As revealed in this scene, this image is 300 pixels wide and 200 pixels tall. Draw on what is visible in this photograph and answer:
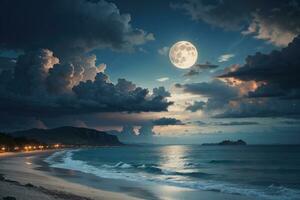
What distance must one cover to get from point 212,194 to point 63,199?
629 inches

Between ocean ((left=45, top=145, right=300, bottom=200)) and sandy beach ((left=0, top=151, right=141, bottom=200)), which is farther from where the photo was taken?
ocean ((left=45, top=145, right=300, bottom=200))

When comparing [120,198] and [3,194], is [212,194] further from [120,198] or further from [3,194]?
[3,194]

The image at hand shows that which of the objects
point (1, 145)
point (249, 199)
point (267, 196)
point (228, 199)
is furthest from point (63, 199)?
point (1, 145)

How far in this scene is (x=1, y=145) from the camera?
185500 millimetres

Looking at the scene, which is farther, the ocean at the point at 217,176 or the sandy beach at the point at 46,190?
the ocean at the point at 217,176

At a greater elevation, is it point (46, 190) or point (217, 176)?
point (46, 190)

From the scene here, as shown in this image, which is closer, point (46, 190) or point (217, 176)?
point (46, 190)

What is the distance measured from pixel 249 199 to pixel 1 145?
594 feet

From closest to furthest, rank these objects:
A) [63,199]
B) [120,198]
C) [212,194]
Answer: [63,199], [120,198], [212,194]

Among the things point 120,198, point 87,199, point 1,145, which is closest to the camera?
point 87,199

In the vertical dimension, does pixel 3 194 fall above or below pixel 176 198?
above

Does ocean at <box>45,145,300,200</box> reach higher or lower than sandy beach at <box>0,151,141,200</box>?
lower

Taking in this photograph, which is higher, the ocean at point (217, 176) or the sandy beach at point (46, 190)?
the sandy beach at point (46, 190)

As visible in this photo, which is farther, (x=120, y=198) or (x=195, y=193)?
(x=195, y=193)
